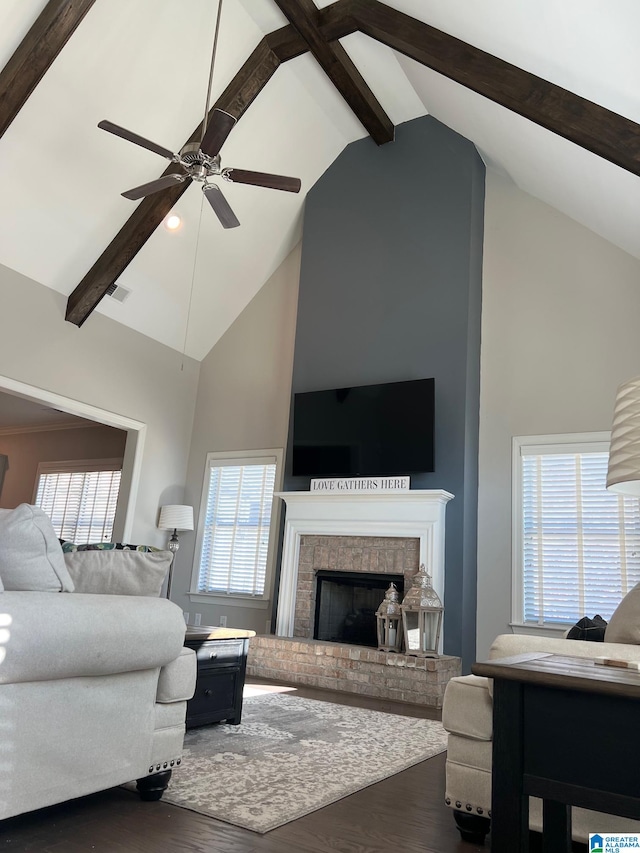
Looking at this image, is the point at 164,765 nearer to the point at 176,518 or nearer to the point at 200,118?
the point at 176,518

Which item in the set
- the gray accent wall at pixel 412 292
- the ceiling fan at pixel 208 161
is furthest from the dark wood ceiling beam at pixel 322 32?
the ceiling fan at pixel 208 161

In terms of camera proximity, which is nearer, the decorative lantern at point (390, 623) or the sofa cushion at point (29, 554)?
the sofa cushion at point (29, 554)

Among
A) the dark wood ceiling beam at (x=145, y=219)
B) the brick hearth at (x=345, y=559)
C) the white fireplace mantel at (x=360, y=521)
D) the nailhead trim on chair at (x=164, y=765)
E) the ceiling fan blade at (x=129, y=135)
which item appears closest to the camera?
the nailhead trim on chair at (x=164, y=765)

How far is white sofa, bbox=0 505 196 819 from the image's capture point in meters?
1.85

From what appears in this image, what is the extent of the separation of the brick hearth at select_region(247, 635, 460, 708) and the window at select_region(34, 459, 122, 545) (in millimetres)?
3711

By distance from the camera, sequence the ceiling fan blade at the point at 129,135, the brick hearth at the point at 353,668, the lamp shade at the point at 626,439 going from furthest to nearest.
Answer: the brick hearth at the point at 353,668 < the ceiling fan blade at the point at 129,135 < the lamp shade at the point at 626,439

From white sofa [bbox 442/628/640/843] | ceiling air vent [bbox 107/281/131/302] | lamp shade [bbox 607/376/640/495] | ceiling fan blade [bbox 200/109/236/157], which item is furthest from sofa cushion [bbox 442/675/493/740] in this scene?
ceiling air vent [bbox 107/281/131/302]

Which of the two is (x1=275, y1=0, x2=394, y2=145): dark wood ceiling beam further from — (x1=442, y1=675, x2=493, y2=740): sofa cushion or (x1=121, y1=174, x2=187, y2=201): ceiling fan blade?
(x1=442, y1=675, x2=493, y2=740): sofa cushion

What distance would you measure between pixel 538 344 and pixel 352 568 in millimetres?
2707

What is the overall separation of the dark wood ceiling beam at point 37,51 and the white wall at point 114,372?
154cm

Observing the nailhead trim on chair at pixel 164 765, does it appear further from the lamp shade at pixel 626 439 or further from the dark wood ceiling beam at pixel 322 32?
the dark wood ceiling beam at pixel 322 32

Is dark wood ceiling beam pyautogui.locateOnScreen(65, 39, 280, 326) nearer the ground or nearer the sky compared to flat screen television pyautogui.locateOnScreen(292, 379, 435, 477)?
nearer the sky

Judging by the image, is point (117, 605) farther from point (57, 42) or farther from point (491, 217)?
point (491, 217)

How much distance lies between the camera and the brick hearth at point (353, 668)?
4855 millimetres
